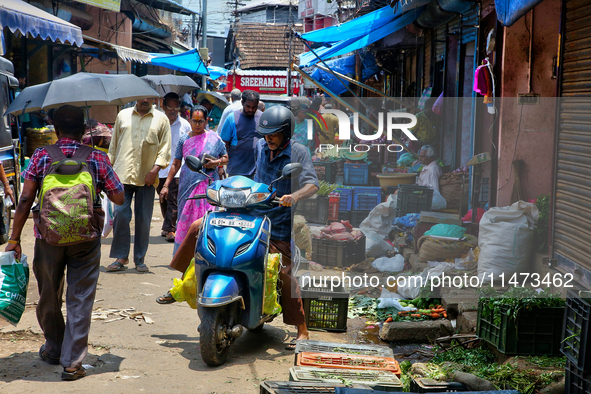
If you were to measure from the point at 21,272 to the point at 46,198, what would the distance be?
2.08 feet

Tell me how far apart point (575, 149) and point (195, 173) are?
3.86 m

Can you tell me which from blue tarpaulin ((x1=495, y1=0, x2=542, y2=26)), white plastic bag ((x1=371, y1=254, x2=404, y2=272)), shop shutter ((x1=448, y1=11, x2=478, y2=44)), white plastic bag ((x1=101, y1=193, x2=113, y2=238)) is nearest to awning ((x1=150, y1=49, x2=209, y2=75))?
shop shutter ((x1=448, y1=11, x2=478, y2=44))

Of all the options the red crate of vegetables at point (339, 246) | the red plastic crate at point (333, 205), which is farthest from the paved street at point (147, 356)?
the red plastic crate at point (333, 205)

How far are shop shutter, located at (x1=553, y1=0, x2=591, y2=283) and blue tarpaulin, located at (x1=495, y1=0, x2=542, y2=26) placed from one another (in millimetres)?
914

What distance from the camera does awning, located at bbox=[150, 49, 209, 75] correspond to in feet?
59.8

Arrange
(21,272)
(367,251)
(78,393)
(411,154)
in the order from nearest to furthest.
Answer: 1. (78,393)
2. (21,272)
3. (367,251)
4. (411,154)

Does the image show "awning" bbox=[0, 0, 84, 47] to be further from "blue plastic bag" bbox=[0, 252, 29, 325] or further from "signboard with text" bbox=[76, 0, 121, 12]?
"blue plastic bag" bbox=[0, 252, 29, 325]

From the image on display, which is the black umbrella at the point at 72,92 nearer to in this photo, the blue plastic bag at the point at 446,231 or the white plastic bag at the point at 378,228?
the white plastic bag at the point at 378,228

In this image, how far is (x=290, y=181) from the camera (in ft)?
16.0

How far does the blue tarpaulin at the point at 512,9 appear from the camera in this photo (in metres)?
4.63

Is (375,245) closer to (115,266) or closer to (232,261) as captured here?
(232,261)

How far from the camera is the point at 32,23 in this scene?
10.5 m

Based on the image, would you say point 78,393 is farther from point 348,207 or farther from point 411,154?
point 411,154

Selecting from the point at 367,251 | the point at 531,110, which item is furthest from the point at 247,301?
the point at 531,110
